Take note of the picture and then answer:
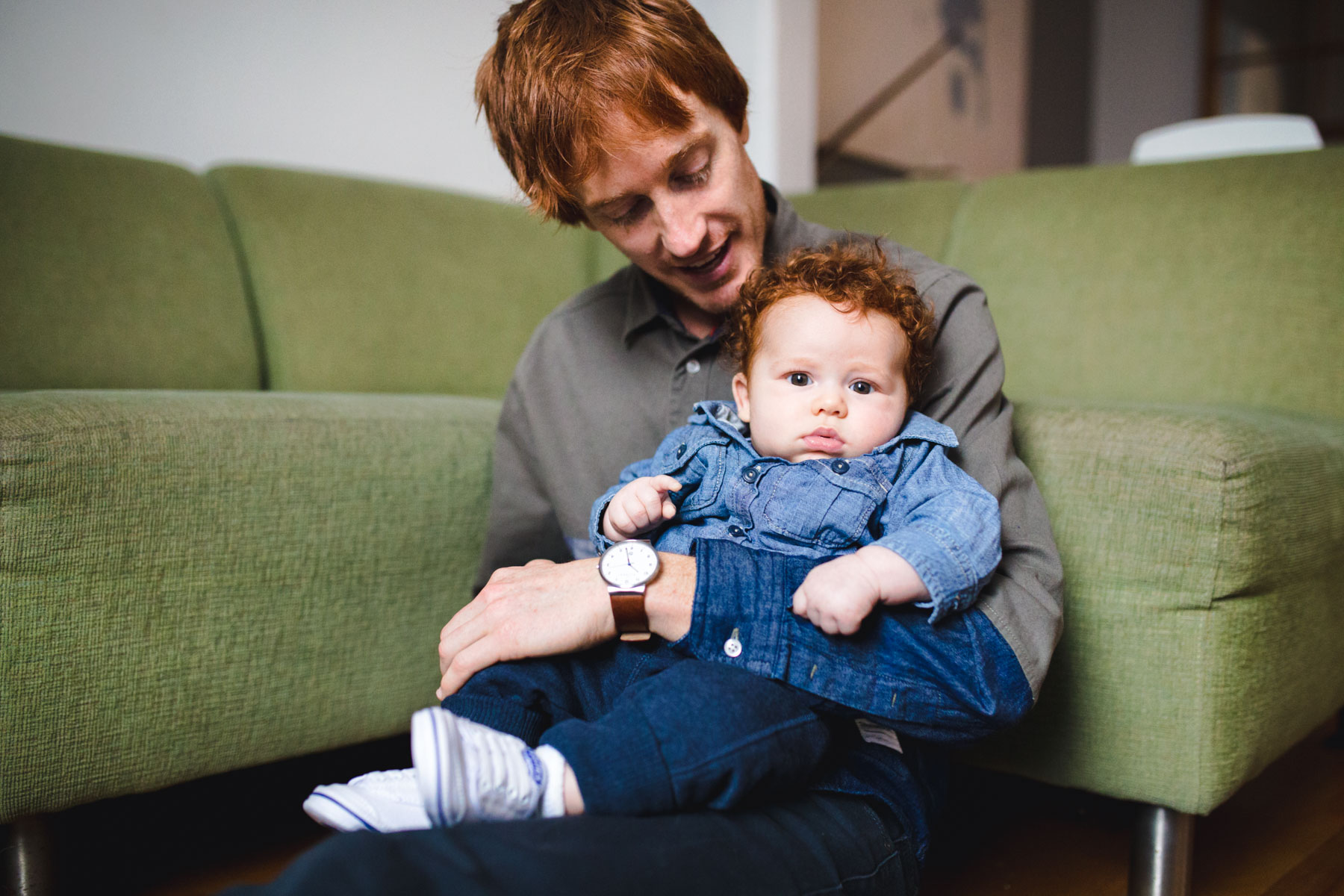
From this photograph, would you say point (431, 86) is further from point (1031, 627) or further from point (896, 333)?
point (1031, 627)

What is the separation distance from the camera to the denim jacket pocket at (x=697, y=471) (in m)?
0.95

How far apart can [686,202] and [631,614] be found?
0.48m

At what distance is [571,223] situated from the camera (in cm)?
118

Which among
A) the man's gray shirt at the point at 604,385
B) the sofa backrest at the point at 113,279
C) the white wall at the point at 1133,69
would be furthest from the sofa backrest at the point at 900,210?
the white wall at the point at 1133,69

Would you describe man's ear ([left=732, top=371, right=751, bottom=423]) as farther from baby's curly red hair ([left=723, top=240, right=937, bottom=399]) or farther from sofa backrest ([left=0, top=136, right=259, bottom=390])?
sofa backrest ([left=0, top=136, right=259, bottom=390])

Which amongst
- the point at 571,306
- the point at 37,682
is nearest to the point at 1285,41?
the point at 571,306

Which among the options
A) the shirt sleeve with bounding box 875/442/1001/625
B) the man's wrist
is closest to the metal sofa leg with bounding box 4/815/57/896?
the man's wrist

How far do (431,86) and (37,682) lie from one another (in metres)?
1.93

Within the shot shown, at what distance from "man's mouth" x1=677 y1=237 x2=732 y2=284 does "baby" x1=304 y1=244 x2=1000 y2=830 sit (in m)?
0.07

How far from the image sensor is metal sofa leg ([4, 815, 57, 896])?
3.24ft

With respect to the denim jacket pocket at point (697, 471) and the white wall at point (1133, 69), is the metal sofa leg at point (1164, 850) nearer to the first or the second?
the denim jacket pocket at point (697, 471)

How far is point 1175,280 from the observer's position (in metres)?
1.69

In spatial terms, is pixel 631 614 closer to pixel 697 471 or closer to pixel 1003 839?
pixel 697 471

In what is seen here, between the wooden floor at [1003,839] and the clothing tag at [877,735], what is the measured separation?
0.43 metres
